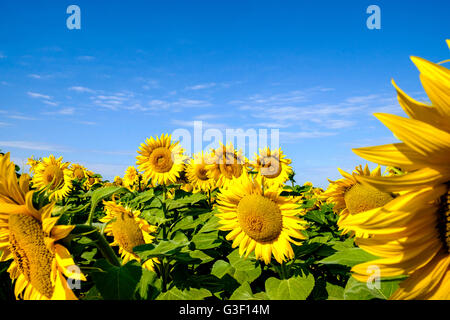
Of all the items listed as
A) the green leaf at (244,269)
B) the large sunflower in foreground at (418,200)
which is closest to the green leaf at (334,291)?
the green leaf at (244,269)

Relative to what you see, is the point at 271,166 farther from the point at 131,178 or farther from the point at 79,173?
the point at 79,173

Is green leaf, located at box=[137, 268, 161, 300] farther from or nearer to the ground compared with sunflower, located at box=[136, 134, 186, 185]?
nearer to the ground

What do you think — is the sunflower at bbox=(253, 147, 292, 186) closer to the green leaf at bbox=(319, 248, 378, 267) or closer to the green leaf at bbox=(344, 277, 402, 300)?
the green leaf at bbox=(344, 277, 402, 300)

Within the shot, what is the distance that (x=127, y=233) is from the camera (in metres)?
3.25

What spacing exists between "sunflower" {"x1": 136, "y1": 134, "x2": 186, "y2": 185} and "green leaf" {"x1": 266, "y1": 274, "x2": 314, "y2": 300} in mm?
3687

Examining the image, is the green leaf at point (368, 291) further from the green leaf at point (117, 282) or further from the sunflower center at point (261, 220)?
the green leaf at point (117, 282)

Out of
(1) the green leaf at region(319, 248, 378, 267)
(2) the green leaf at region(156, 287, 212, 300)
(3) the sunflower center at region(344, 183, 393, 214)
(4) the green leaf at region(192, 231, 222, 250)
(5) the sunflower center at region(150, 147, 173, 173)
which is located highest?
(5) the sunflower center at region(150, 147, 173, 173)

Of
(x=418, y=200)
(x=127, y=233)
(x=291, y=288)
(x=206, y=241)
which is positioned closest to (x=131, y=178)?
(x=127, y=233)

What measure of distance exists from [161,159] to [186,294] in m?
3.66

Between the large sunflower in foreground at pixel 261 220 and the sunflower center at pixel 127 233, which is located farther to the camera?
the sunflower center at pixel 127 233

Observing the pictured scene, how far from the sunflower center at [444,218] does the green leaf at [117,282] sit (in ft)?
5.18

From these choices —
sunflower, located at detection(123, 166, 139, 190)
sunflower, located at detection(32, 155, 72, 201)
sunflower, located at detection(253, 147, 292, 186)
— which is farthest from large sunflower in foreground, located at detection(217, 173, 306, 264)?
sunflower, located at detection(123, 166, 139, 190)

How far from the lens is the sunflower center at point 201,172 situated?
6174 millimetres

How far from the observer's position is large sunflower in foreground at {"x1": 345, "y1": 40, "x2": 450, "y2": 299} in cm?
102
